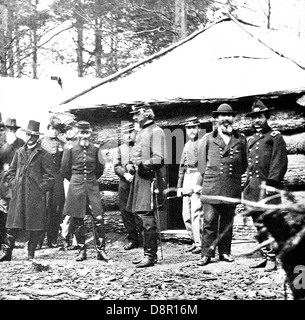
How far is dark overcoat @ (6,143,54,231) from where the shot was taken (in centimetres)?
612

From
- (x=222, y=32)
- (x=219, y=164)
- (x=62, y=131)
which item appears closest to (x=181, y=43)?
(x=222, y=32)

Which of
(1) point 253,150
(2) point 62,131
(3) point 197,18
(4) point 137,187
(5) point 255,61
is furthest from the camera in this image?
(3) point 197,18

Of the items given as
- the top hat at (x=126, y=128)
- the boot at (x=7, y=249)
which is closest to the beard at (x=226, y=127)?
the top hat at (x=126, y=128)

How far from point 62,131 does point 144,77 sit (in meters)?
1.39

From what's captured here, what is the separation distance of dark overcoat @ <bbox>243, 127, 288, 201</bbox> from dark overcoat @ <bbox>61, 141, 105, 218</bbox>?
179 centimetres

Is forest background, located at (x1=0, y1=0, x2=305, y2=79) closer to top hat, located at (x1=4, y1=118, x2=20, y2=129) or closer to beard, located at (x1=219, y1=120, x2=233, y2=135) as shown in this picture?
top hat, located at (x1=4, y1=118, x2=20, y2=129)

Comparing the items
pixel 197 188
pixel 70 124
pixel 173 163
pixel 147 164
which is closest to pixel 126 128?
pixel 70 124

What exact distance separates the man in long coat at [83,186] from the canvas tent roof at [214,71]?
0.98 m

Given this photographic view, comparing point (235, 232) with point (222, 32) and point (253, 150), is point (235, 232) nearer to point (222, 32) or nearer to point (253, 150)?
point (253, 150)

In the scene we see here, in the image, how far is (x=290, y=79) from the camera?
6102 millimetres

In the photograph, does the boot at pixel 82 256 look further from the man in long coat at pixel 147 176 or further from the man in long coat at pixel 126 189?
the man in long coat at pixel 126 189

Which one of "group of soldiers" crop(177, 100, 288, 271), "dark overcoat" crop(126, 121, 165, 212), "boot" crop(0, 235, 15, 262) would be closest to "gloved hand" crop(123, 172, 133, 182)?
"dark overcoat" crop(126, 121, 165, 212)

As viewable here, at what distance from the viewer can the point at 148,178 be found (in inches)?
222

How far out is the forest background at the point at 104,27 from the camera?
32.9 feet
